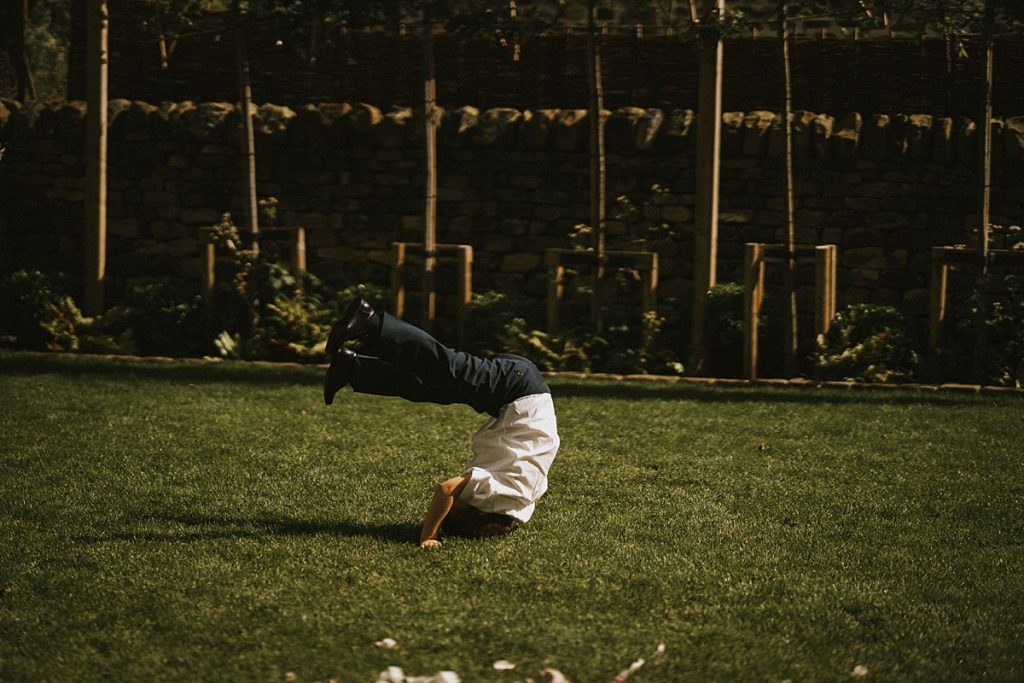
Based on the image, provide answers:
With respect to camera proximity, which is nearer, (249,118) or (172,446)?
(172,446)

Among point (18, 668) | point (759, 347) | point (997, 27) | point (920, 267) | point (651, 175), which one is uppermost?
point (997, 27)

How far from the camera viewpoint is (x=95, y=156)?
36.5 feet

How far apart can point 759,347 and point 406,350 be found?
5.44 m

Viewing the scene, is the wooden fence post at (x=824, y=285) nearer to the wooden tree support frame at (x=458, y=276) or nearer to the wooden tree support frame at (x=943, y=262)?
the wooden tree support frame at (x=943, y=262)

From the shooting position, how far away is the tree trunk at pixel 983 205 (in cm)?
930

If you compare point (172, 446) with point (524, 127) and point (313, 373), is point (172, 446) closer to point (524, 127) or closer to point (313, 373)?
point (313, 373)

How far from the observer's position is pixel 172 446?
7.29 metres

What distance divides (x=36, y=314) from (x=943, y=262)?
7.71 m

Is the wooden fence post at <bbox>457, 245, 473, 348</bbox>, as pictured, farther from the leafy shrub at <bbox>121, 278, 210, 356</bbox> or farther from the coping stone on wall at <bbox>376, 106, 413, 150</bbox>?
the leafy shrub at <bbox>121, 278, 210, 356</bbox>

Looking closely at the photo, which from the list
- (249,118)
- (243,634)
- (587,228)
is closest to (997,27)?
(587,228)

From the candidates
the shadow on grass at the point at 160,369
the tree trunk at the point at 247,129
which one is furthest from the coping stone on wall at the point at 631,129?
the shadow on grass at the point at 160,369

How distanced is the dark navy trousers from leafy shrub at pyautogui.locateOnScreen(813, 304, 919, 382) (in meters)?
4.68

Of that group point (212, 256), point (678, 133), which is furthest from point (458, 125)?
point (212, 256)

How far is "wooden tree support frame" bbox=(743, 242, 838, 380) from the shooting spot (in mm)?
9625
